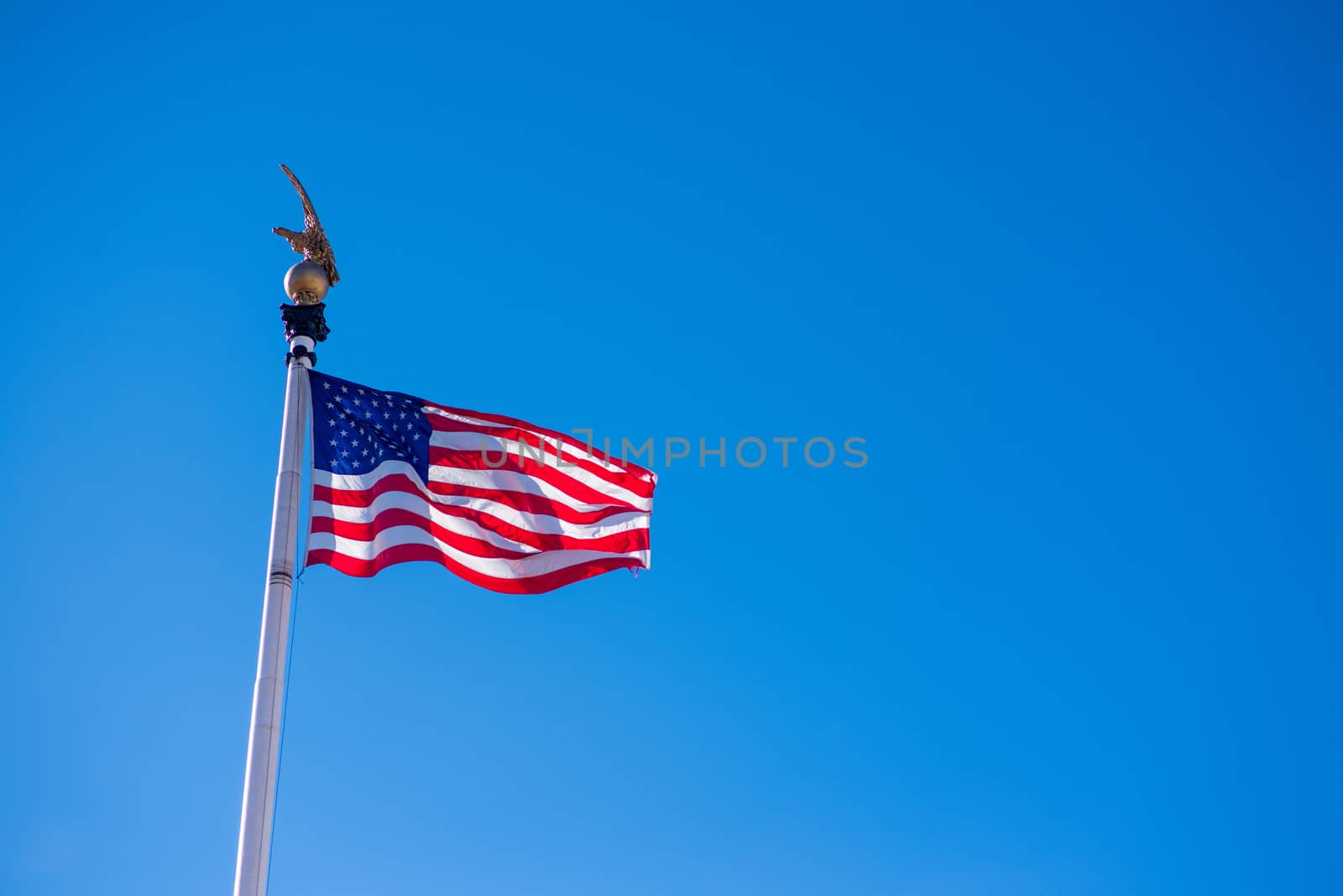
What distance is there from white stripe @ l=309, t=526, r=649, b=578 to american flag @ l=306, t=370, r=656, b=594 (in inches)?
0.7

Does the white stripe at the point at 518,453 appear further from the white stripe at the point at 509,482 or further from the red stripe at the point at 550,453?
the white stripe at the point at 509,482

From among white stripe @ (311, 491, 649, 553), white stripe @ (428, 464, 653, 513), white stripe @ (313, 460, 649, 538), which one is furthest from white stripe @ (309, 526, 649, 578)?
white stripe @ (428, 464, 653, 513)

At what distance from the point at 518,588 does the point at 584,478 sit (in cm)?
219

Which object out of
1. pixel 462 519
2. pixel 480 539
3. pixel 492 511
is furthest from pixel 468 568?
pixel 492 511

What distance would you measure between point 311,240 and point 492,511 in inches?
195

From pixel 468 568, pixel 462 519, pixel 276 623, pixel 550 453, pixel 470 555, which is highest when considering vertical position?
pixel 550 453

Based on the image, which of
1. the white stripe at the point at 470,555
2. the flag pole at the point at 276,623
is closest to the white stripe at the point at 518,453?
the white stripe at the point at 470,555

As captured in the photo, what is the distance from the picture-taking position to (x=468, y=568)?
23344mm

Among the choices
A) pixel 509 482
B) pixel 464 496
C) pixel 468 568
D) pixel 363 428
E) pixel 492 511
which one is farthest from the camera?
pixel 509 482

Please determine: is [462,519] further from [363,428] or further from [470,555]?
[363,428]

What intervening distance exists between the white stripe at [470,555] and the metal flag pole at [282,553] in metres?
0.88

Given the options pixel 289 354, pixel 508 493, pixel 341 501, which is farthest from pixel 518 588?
pixel 289 354

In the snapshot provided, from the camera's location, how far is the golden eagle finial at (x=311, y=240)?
77.7ft

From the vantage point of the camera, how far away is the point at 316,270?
23.2 m
